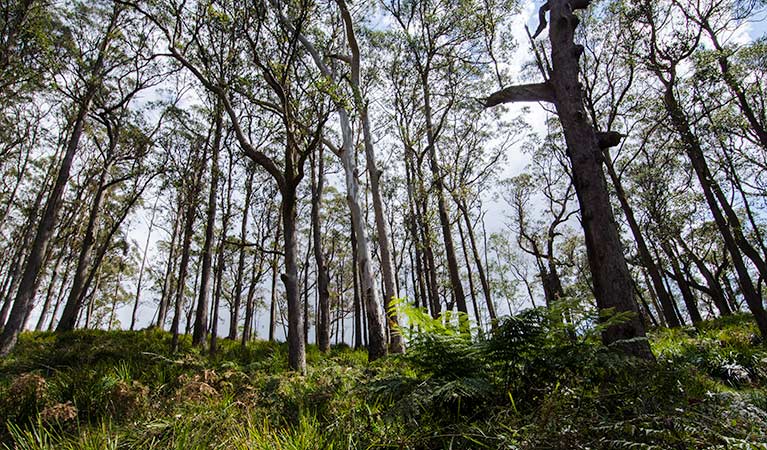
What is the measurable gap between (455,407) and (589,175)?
3480mm

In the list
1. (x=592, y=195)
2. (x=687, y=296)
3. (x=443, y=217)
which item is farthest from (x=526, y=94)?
(x=687, y=296)

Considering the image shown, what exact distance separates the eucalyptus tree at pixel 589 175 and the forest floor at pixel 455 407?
3.29 ft

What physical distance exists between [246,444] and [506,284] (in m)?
24.9

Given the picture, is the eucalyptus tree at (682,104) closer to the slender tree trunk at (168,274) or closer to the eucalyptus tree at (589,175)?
the eucalyptus tree at (589,175)

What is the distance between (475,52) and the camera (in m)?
12.3

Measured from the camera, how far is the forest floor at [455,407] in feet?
5.59

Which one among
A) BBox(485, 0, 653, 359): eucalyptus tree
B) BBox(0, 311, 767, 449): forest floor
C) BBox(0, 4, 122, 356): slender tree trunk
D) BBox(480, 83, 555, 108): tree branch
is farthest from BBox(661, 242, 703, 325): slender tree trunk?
BBox(0, 4, 122, 356): slender tree trunk

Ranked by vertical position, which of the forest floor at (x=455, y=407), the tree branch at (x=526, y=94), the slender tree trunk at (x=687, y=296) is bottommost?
the forest floor at (x=455, y=407)

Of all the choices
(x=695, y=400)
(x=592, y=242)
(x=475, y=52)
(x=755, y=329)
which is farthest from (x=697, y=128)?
(x=695, y=400)

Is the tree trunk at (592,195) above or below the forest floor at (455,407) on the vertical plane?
above

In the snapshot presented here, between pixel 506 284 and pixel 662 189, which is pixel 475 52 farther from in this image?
pixel 506 284

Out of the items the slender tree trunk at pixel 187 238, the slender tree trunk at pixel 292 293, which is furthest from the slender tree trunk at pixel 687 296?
the slender tree trunk at pixel 187 238

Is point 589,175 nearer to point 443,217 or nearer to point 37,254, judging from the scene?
point 443,217

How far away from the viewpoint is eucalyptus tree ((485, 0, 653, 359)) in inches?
156
